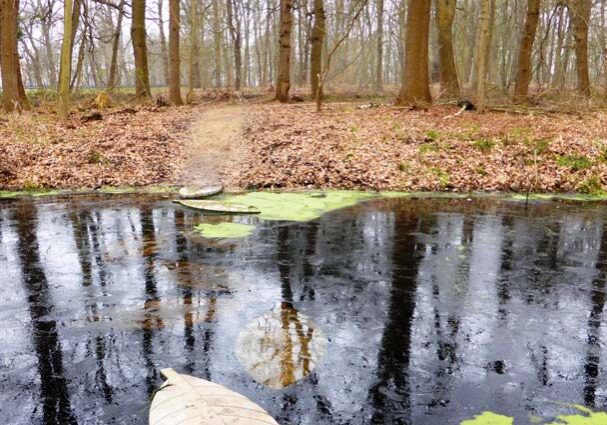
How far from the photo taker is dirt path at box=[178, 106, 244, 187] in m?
12.5

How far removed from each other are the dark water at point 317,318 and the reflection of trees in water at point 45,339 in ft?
0.05

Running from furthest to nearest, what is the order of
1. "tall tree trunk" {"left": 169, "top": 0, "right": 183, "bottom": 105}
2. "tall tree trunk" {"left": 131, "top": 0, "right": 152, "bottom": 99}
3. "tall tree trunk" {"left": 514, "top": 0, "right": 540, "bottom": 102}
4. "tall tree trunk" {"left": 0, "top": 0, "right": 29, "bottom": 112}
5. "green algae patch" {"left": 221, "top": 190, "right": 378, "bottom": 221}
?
"tall tree trunk" {"left": 131, "top": 0, "right": 152, "bottom": 99} → "tall tree trunk" {"left": 169, "top": 0, "right": 183, "bottom": 105} → "tall tree trunk" {"left": 514, "top": 0, "right": 540, "bottom": 102} → "tall tree trunk" {"left": 0, "top": 0, "right": 29, "bottom": 112} → "green algae patch" {"left": 221, "top": 190, "right": 378, "bottom": 221}

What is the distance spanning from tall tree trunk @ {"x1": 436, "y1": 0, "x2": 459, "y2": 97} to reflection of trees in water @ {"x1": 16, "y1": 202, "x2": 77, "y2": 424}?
15618 millimetres

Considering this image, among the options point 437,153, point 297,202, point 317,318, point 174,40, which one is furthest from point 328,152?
point 174,40

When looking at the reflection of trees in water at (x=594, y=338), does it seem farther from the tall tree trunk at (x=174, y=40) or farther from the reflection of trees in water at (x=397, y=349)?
the tall tree trunk at (x=174, y=40)

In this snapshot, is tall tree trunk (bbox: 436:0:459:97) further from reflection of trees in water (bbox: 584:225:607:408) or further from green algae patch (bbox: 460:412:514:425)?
green algae patch (bbox: 460:412:514:425)

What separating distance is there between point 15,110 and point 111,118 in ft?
11.9

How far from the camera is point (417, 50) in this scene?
54.2 ft

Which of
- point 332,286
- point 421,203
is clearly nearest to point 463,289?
point 332,286

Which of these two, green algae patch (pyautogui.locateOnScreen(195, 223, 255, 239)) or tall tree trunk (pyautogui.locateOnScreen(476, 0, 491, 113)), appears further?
tall tree trunk (pyautogui.locateOnScreen(476, 0, 491, 113))

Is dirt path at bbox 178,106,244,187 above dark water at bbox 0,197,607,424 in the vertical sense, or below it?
above

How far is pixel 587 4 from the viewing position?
18.9m

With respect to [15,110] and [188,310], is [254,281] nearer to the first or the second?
[188,310]

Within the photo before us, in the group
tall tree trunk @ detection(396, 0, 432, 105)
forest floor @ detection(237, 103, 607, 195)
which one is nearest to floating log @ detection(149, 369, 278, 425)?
forest floor @ detection(237, 103, 607, 195)
